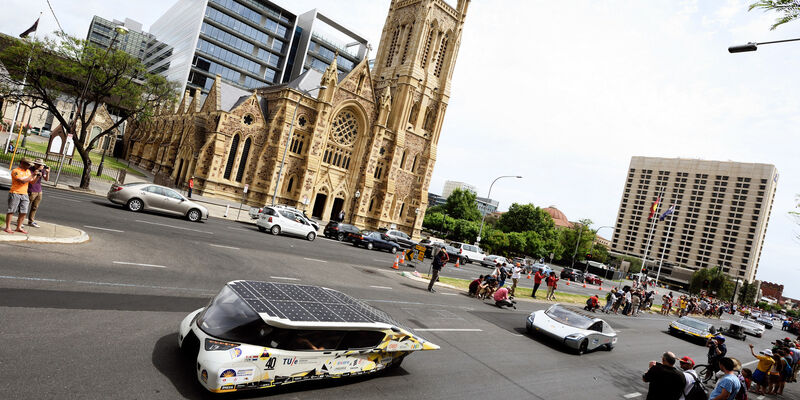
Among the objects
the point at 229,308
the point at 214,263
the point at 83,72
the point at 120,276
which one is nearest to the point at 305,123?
the point at 83,72

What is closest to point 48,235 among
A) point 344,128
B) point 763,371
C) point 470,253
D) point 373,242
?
→ point 373,242

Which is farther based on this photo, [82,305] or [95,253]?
[95,253]

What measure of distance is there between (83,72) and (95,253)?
18.3 meters

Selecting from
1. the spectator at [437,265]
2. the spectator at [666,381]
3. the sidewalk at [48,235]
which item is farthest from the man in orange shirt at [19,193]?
the spectator at [666,381]

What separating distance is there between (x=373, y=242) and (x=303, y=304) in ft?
76.9

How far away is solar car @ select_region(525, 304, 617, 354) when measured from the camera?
12.5 metres

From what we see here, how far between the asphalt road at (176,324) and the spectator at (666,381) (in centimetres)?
190

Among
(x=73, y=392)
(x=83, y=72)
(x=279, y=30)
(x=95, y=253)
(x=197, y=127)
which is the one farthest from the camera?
(x=279, y=30)

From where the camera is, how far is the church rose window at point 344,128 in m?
44.5

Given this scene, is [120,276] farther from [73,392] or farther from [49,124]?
[49,124]

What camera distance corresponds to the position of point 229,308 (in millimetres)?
5586

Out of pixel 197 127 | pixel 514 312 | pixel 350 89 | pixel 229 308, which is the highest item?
pixel 350 89

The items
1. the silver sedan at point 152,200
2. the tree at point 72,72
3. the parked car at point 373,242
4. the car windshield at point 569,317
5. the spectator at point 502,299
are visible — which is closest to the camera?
the car windshield at point 569,317

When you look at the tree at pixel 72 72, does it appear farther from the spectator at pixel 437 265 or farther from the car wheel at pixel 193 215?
the spectator at pixel 437 265
